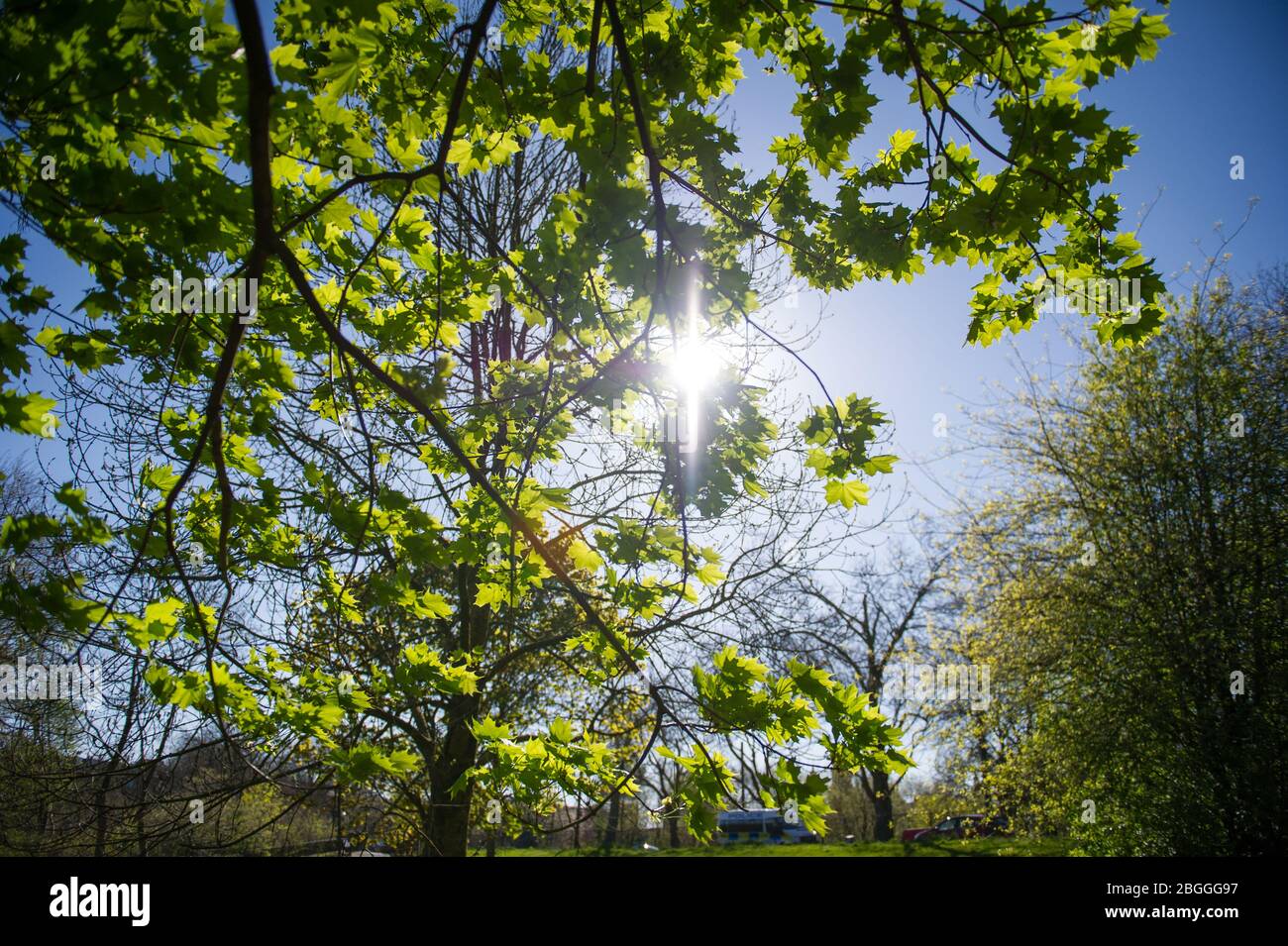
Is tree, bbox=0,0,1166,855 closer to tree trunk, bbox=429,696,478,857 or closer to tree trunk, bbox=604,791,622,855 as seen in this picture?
tree trunk, bbox=429,696,478,857

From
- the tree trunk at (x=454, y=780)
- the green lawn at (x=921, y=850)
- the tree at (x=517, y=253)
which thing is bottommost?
the green lawn at (x=921, y=850)

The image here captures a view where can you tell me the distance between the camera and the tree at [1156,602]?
26.1 ft

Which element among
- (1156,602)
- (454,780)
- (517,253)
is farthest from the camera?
(1156,602)

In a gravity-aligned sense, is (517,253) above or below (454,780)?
above

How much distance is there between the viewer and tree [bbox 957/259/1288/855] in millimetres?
7961

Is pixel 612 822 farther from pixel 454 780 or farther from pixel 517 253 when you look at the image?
pixel 517 253

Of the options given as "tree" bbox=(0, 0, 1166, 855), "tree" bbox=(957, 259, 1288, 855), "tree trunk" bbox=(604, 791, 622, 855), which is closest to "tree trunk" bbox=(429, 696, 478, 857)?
"tree trunk" bbox=(604, 791, 622, 855)

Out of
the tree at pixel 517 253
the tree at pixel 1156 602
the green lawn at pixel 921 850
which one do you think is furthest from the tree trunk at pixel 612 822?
the tree at pixel 1156 602

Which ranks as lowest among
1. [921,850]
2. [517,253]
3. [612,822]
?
[921,850]

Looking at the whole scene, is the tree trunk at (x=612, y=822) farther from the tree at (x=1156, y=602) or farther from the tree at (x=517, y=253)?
the tree at (x=1156, y=602)

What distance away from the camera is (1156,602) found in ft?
28.9

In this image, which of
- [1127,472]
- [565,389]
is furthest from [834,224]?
[1127,472]

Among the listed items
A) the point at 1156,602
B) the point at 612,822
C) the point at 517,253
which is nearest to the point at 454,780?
the point at 517,253
